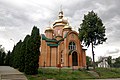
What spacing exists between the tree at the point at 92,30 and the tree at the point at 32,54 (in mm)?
12901

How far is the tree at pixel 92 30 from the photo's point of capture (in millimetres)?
32250

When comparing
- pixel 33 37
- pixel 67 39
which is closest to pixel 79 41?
pixel 67 39

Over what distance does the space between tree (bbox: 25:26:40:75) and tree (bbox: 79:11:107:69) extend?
12.9 metres

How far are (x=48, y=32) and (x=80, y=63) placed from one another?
12.2m

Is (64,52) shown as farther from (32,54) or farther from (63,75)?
(32,54)

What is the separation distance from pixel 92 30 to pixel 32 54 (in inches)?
588

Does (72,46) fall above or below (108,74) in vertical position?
above

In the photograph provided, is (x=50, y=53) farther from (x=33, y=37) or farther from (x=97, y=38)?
(x=33, y=37)

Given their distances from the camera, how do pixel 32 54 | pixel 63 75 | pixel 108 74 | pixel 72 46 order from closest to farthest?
pixel 32 54, pixel 63 75, pixel 108 74, pixel 72 46

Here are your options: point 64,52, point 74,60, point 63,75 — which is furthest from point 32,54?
point 74,60

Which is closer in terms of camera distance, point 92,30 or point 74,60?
point 92,30

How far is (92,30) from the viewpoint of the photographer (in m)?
32.1

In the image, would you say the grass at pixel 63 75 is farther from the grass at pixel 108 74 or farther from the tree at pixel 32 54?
the tree at pixel 32 54

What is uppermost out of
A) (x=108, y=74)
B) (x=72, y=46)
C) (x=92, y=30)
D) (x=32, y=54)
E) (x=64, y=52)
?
(x=92, y=30)
